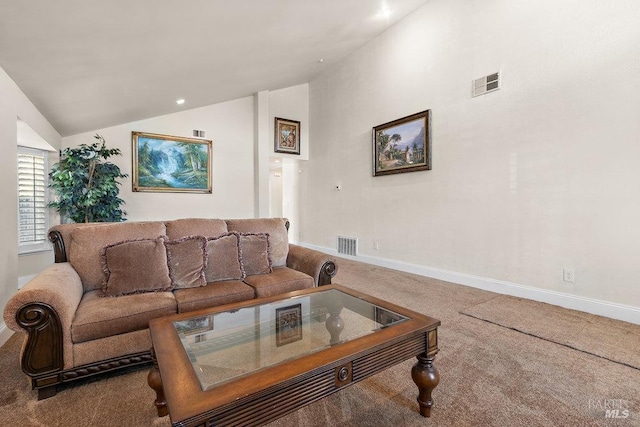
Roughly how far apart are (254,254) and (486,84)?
11.0 ft

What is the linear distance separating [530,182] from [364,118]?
2.90 metres

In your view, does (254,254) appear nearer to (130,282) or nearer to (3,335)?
(130,282)

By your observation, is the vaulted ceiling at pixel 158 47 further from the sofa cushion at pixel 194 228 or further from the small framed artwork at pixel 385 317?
the small framed artwork at pixel 385 317

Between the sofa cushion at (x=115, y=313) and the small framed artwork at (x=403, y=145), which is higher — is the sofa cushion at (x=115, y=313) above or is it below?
below

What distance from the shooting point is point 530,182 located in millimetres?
3158

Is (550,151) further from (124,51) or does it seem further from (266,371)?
(124,51)

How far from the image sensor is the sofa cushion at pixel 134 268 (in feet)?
6.58

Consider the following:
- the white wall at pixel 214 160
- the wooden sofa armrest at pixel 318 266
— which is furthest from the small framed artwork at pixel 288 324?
the white wall at pixel 214 160

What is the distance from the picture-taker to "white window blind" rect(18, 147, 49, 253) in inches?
152

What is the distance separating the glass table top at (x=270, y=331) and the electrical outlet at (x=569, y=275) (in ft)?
7.92

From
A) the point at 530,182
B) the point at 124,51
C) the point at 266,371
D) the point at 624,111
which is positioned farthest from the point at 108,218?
the point at 624,111

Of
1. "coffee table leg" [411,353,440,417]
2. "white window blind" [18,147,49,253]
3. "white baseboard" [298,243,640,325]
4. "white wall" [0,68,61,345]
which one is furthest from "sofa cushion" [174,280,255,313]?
"white window blind" [18,147,49,253]

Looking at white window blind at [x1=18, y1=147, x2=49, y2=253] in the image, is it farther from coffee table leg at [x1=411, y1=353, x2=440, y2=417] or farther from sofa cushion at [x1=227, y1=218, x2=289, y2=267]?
coffee table leg at [x1=411, y1=353, x2=440, y2=417]

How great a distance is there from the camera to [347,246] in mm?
5652
